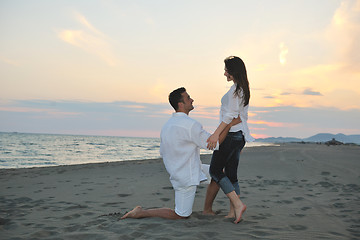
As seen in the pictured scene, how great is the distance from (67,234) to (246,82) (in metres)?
2.67

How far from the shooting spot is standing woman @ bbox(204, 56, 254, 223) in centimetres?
348

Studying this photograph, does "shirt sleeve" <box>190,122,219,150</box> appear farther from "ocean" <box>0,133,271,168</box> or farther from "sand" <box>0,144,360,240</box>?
"ocean" <box>0,133,271,168</box>

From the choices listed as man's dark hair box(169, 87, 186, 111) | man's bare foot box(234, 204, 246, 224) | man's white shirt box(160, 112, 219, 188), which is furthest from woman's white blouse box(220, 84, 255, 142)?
man's bare foot box(234, 204, 246, 224)

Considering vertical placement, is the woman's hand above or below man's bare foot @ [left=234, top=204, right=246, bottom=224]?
above

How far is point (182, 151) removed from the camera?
11.5 feet

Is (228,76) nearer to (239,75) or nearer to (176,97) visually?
(239,75)

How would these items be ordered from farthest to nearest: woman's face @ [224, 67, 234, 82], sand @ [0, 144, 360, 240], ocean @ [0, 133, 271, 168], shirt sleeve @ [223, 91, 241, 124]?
ocean @ [0, 133, 271, 168], woman's face @ [224, 67, 234, 82], shirt sleeve @ [223, 91, 241, 124], sand @ [0, 144, 360, 240]

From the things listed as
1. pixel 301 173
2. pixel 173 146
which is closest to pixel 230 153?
pixel 173 146

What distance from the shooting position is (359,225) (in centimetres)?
348

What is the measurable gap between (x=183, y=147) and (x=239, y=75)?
1117 millimetres

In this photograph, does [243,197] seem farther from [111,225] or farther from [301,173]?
[301,173]

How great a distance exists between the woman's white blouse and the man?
0.09 metres

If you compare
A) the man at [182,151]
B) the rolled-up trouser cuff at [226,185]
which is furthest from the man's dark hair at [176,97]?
→ the rolled-up trouser cuff at [226,185]

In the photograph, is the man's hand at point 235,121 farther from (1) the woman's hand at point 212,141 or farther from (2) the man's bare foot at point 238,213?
(2) the man's bare foot at point 238,213
